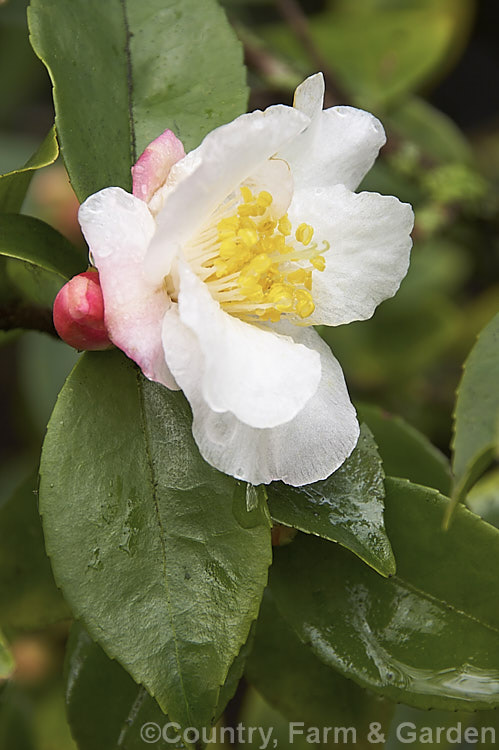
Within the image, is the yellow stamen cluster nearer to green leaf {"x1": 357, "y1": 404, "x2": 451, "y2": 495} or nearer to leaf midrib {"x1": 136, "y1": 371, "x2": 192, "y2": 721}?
leaf midrib {"x1": 136, "y1": 371, "x2": 192, "y2": 721}

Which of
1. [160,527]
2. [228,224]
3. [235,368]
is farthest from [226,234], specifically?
[160,527]

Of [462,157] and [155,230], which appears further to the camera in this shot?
[462,157]

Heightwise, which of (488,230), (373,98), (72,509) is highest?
(72,509)

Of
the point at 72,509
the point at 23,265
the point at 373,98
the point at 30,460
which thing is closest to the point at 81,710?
the point at 72,509

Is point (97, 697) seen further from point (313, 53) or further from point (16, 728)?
point (313, 53)

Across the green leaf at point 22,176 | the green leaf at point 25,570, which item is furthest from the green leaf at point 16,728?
the green leaf at point 22,176

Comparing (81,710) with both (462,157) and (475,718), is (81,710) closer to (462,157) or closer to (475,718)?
(475,718)

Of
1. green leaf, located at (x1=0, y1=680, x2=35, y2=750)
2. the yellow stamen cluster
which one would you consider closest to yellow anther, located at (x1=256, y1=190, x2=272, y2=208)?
the yellow stamen cluster
